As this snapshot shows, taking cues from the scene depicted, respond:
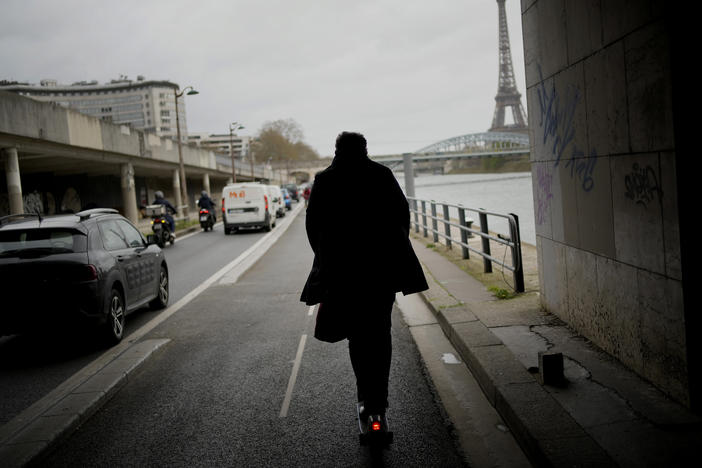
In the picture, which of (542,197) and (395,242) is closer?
(395,242)

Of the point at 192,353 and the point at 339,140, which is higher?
the point at 339,140

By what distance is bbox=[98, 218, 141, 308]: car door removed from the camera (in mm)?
7773

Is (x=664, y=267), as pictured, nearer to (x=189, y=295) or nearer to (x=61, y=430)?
(x=61, y=430)

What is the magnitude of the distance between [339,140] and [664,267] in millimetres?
2242

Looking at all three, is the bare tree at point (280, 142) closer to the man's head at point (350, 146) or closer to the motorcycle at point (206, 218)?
the motorcycle at point (206, 218)

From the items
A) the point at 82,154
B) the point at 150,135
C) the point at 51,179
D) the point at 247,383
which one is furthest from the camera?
the point at 51,179

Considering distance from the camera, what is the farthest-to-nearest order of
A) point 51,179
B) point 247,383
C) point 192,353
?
point 51,179
point 192,353
point 247,383

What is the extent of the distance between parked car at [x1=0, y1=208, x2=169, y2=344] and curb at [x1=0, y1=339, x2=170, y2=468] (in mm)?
642

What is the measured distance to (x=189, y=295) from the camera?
1073 centimetres

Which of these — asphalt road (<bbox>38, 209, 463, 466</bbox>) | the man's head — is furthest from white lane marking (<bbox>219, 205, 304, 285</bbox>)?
the man's head

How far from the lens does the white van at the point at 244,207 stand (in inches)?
1037

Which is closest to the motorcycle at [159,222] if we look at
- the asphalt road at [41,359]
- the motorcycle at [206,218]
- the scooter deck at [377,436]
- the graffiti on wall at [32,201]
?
the motorcycle at [206,218]

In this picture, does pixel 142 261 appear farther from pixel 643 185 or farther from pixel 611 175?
pixel 643 185

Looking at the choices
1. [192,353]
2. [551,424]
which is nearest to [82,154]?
[192,353]
